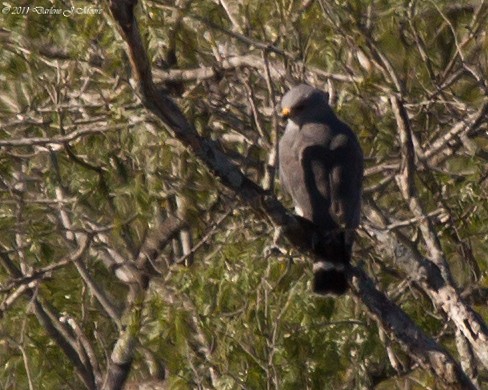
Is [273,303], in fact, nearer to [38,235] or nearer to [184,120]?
[184,120]

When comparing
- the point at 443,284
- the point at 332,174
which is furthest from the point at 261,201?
the point at 332,174

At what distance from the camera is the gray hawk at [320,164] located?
612 centimetres

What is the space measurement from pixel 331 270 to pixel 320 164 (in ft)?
3.12

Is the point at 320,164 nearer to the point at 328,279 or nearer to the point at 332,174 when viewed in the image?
the point at 332,174

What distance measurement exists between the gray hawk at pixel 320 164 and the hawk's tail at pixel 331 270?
16 centimetres

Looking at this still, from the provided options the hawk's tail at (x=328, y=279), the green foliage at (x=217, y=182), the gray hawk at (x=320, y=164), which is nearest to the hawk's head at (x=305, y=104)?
the gray hawk at (x=320, y=164)

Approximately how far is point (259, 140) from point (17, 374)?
1984mm

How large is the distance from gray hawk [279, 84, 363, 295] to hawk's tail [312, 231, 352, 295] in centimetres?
16

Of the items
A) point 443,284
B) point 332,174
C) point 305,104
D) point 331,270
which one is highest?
point 305,104

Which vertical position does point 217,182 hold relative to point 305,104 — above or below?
below

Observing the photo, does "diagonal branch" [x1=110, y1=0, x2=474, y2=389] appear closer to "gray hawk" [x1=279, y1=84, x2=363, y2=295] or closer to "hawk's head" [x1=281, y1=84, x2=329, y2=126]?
"gray hawk" [x1=279, y1=84, x2=363, y2=295]

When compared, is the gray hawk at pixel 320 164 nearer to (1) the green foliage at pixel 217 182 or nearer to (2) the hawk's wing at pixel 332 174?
(2) the hawk's wing at pixel 332 174

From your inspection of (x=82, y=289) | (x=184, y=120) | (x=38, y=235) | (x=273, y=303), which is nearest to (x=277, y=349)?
(x=273, y=303)

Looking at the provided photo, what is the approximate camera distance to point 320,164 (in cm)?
641
